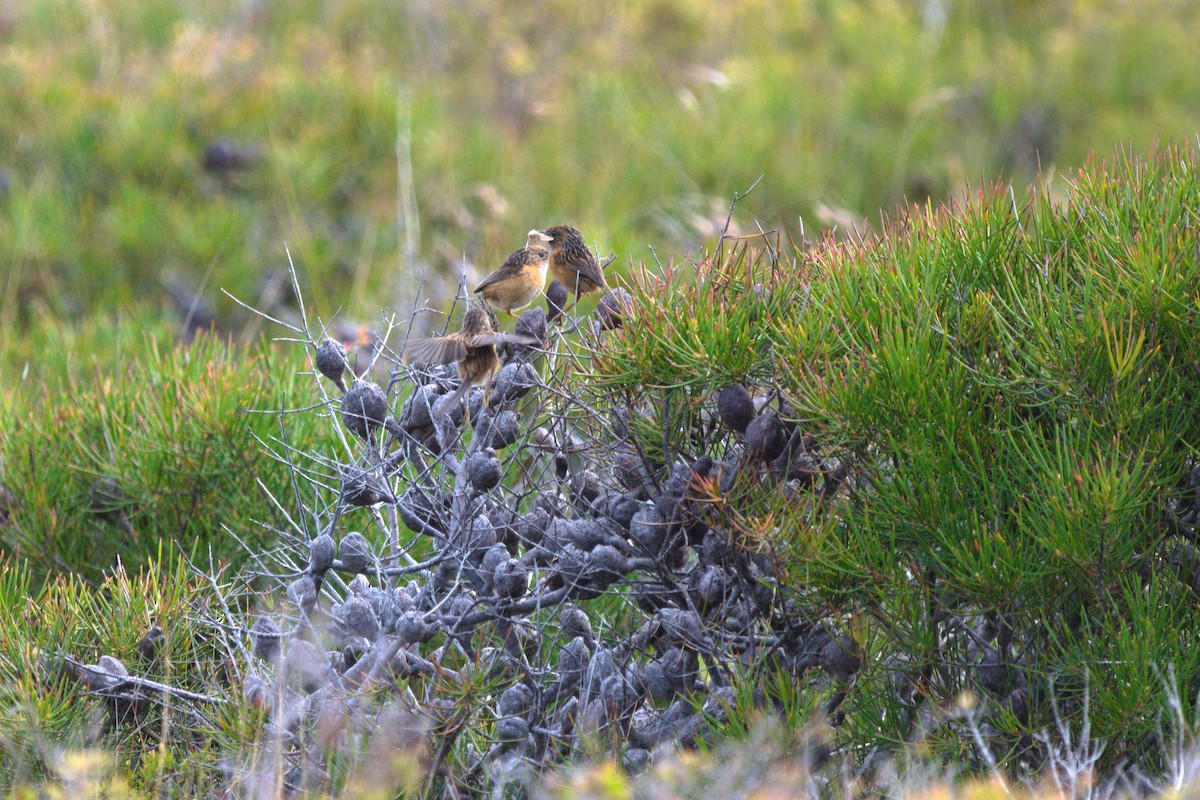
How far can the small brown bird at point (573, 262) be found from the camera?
8.64 feet

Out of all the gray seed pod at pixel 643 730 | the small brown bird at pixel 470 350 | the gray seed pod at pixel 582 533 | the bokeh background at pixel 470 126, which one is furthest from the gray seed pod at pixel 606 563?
the bokeh background at pixel 470 126

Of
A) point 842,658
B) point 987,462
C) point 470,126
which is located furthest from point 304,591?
point 470,126

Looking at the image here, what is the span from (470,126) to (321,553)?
5.55 metres

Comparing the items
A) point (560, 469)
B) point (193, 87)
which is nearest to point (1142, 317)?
point (560, 469)

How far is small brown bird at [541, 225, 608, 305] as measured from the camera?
2.63 metres

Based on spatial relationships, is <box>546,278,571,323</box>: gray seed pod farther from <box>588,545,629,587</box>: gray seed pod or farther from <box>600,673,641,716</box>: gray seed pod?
<box>600,673,641,716</box>: gray seed pod

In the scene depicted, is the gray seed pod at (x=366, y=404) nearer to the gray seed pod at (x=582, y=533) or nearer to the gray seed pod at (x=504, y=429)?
the gray seed pod at (x=504, y=429)

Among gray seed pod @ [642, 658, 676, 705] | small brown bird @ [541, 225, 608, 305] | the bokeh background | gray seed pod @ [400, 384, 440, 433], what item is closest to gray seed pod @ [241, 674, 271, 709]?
gray seed pod @ [400, 384, 440, 433]

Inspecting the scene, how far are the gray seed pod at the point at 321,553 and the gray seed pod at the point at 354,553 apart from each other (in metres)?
0.05

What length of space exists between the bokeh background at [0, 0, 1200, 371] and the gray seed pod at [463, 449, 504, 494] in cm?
261

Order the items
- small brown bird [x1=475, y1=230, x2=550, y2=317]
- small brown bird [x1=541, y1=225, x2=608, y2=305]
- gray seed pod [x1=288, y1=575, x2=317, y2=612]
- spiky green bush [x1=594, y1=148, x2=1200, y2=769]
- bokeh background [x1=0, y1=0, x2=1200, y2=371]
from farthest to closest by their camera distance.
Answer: bokeh background [x1=0, y1=0, x2=1200, y2=371], small brown bird [x1=475, y1=230, x2=550, y2=317], small brown bird [x1=541, y1=225, x2=608, y2=305], gray seed pod [x1=288, y1=575, x2=317, y2=612], spiky green bush [x1=594, y1=148, x2=1200, y2=769]

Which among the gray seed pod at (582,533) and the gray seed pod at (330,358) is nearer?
the gray seed pod at (582,533)

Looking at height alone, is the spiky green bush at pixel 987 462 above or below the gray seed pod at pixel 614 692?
above

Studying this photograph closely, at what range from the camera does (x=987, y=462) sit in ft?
6.71
